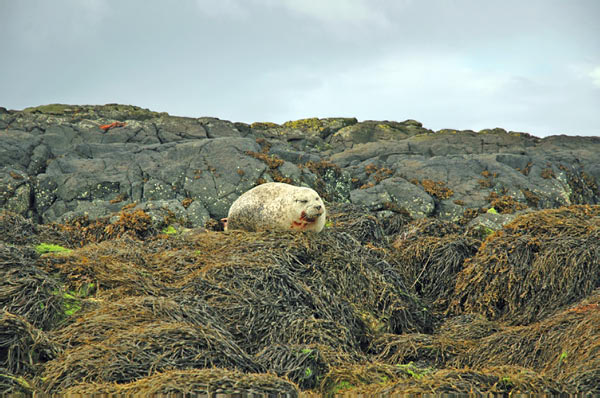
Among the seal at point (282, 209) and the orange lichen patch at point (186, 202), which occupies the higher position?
the seal at point (282, 209)

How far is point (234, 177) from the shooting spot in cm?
1349

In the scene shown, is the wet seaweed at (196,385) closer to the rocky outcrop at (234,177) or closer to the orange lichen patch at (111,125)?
the rocky outcrop at (234,177)

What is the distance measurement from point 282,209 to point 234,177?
5.69 m

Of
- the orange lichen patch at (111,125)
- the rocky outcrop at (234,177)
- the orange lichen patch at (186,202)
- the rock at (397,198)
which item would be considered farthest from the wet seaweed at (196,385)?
the orange lichen patch at (111,125)

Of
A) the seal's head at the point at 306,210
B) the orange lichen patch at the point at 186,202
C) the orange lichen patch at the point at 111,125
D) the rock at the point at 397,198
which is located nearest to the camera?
the seal's head at the point at 306,210

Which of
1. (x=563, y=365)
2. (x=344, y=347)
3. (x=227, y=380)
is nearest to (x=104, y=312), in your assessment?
(x=227, y=380)

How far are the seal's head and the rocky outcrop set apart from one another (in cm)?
405

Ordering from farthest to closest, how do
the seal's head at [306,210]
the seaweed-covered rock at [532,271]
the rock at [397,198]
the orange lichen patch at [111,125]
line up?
the orange lichen patch at [111,125] → the rock at [397,198] → the seal's head at [306,210] → the seaweed-covered rock at [532,271]

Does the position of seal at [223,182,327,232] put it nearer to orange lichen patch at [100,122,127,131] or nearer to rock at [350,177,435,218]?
rock at [350,177,435,218]

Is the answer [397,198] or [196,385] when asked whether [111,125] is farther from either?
[196,385]

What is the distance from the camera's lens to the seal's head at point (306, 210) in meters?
7.79

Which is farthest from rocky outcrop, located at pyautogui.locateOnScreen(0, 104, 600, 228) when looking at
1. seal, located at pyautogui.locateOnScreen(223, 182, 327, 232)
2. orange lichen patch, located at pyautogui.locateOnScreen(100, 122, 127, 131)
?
seal, located at pyautogui.locateOnScreen(223, 182, 327, 232)

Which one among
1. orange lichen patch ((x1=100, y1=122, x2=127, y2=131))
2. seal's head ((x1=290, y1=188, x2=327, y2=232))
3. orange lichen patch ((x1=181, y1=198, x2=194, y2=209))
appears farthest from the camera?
orange lichen patch ((x1=100, y1=122, x2=127, y2=131))

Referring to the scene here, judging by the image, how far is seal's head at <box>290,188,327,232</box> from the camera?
779 cm
